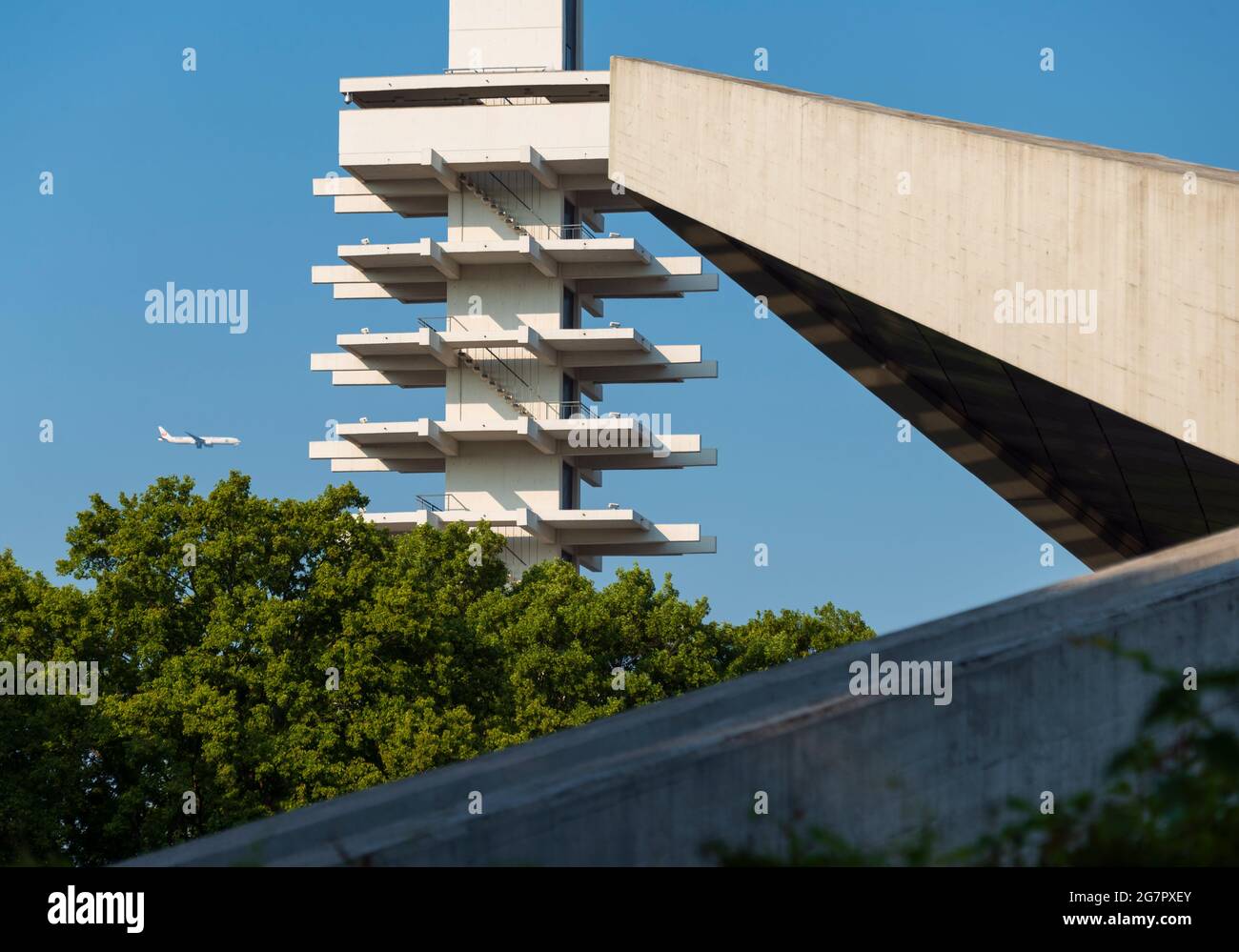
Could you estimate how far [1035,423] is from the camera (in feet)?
60.4

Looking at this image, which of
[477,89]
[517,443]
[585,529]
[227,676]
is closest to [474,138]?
[477,89]

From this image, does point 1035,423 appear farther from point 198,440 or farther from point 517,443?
point 198,440

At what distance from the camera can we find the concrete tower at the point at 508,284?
59781 mm

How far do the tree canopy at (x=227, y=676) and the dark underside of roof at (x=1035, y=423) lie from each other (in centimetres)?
1519

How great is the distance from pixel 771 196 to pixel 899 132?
7.87 feet

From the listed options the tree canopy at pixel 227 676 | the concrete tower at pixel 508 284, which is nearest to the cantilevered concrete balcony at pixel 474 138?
the concrete tower at pixel 508 284

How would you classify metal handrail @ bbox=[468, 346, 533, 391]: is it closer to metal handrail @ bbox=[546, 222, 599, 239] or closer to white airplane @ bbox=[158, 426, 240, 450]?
metal handrail @ bbox=[546, 222, 599, 239]

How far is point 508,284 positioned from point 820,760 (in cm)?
5790

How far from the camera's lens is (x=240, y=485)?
36.0m

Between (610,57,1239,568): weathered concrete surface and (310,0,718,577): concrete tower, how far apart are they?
3733cm

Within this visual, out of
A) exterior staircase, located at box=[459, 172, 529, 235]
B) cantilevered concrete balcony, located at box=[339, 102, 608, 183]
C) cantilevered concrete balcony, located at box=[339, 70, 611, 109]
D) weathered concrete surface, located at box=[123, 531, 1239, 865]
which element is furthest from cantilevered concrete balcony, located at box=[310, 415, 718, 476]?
weathered concrete surface, located at box=[123, 531, 1239, 865]
